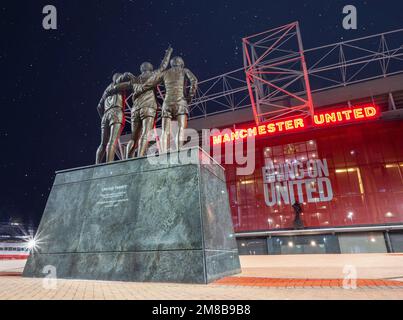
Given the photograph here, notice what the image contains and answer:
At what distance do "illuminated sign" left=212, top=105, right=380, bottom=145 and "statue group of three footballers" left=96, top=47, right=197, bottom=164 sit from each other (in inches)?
737

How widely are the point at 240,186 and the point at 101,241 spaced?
918 inches

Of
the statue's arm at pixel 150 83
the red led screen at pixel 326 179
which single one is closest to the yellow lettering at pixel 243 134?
the red led screen at pixel 326 179

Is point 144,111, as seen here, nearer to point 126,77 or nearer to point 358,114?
point 126,77

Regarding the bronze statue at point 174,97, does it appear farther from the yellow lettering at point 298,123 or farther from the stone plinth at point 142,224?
the yellow lettering at point 298,123

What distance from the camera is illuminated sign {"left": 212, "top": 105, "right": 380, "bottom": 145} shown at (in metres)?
23.3

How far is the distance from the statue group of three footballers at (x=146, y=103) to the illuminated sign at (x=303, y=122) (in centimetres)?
1872

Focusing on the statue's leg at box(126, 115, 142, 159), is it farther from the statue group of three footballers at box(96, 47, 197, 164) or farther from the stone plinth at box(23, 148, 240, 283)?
the stone plinth at box(23, 148, 240, 283)

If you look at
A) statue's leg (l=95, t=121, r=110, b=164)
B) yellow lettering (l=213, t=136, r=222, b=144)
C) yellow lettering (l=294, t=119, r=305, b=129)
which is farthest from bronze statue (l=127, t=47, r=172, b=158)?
yellow lettering (l=213, t=136, r=222, b=144)

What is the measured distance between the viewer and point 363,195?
24078 mm

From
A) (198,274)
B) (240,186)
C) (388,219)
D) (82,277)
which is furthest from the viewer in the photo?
(240,186)

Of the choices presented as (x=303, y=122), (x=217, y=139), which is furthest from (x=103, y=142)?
(x=303, y=122)
